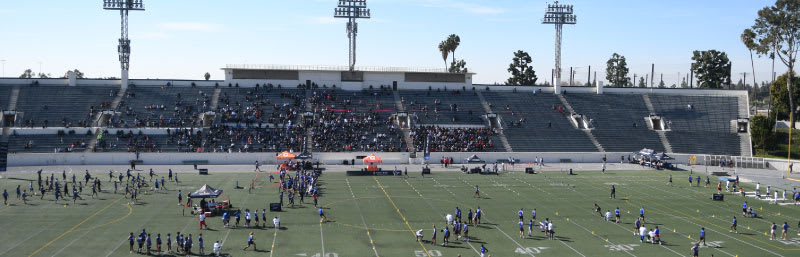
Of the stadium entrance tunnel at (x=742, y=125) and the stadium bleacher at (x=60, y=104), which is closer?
the stadium bleacher at (x=60, y=104)

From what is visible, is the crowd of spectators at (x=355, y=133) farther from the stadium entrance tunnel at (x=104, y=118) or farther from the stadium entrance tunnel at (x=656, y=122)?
the stadium entrance tunnel at (x=656, y=122)

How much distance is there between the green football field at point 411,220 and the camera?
2978cm

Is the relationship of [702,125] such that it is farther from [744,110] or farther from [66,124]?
[66,124]

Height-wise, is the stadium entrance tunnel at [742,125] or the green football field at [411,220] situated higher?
the stadium entrance tunnel at [742,125]

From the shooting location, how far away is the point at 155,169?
194 feet

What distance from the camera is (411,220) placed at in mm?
36375

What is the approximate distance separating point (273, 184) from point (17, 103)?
1658 inches

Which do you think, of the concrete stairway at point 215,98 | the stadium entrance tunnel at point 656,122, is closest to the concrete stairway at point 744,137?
the stadium entrance tunnel at point 656,122

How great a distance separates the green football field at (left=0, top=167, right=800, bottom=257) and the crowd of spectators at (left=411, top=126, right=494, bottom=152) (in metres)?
17.2

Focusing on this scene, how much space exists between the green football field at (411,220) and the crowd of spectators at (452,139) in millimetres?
17170

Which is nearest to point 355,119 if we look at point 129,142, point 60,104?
point 129,142

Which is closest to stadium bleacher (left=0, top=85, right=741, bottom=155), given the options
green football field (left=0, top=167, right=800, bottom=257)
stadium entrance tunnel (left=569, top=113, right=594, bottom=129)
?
stadium entrance tunnel (left=569, top=113, right=594, bottom=129)

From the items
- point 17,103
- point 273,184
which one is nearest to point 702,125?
point 273,184

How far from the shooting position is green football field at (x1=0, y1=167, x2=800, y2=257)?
97.7 feet
